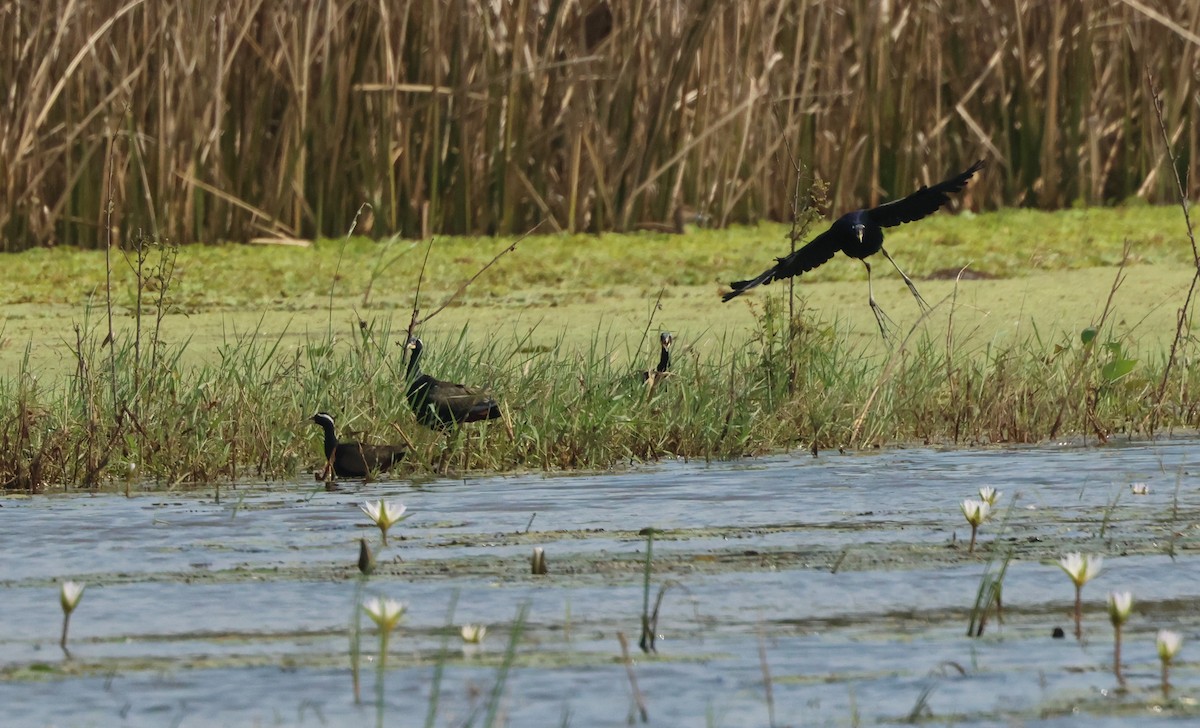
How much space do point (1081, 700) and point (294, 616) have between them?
4.45 feet

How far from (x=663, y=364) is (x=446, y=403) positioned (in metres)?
0.83

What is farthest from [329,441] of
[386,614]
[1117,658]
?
[1117,658]

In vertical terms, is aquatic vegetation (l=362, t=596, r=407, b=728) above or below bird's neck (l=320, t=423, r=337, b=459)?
above

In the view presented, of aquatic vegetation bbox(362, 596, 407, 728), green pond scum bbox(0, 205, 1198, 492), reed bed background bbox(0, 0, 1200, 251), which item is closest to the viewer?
aquatic vegetation bbox(362, 596, 407, 728)

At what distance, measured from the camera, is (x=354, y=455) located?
18.1 ft

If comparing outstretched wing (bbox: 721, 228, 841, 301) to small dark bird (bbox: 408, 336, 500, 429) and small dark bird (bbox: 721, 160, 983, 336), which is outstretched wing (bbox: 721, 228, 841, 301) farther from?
small dark bird (bbox: 408, 336, 500, 429)

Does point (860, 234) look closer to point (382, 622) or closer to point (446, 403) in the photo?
point (446, 403)

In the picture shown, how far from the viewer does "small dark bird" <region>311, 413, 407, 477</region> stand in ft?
18.1

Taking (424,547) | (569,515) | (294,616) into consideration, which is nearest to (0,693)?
(294,616)

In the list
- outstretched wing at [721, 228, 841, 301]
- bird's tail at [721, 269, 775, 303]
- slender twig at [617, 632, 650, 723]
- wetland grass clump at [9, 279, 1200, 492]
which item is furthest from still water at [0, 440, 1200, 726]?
outstretched wing at [721, 228, 841, 301]

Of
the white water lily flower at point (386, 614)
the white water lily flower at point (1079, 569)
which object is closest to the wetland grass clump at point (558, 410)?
the white water lily flower at point (386, 614)

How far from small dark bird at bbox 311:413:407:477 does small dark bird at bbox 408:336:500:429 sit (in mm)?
244

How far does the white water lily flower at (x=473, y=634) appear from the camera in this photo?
3.21 m

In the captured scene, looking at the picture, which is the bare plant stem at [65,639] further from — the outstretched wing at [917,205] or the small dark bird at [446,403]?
the outstretched wing at [917,205]
